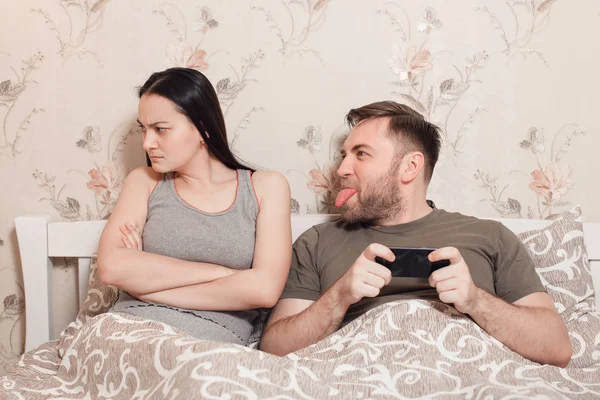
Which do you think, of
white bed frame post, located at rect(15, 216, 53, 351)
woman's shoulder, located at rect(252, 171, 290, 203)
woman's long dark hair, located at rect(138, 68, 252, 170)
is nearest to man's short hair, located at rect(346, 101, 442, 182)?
woman's shoulder, located at rect(252, 171, 290, 203)

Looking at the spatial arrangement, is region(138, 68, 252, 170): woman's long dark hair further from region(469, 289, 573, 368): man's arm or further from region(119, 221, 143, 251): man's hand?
region(469, 289, 573, 368): man's arm

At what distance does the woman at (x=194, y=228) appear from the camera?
4.60ft

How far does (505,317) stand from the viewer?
1239 mm

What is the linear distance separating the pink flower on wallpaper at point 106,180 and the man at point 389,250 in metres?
0.61

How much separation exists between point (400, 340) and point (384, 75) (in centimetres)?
84

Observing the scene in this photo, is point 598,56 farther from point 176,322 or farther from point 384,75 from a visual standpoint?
point 176,322

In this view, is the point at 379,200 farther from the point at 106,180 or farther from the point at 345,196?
the point at 106,180

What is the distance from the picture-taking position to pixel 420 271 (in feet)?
3.95

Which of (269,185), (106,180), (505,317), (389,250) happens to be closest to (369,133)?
(269,185)

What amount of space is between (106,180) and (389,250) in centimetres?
97

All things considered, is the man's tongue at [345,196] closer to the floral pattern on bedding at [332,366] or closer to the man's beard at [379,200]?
the man's beard at [379,200]

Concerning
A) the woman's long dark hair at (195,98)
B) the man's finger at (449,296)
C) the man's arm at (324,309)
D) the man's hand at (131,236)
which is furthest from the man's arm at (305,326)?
the woman's long dark hair at (195,98)

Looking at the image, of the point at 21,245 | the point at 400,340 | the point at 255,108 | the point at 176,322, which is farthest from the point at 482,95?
the point at 21,245

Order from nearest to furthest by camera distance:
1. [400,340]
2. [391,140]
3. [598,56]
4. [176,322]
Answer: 1. [400,340]
2. [176,322]
3. [391,140]
4. [598,56]
